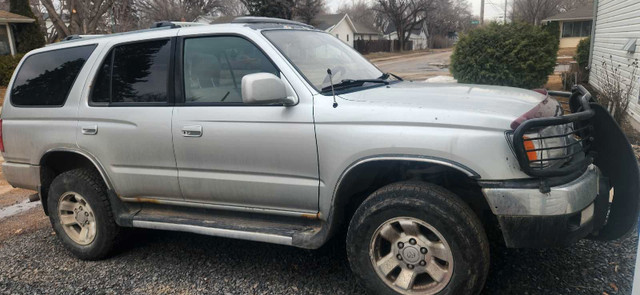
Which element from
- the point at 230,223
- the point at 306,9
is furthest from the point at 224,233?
the point at 306,9

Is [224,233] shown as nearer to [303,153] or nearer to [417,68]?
[303,153]

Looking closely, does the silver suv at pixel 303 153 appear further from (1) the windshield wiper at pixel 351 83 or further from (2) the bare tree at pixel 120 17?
(2) the bare tree at pixel 120 17

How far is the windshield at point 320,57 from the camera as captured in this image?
3.50m

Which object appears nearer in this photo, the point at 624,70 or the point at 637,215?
the point at 637,215

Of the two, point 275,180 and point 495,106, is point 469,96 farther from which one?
point 275,180

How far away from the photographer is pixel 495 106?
2.96 metres

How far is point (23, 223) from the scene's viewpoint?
17.5 feet

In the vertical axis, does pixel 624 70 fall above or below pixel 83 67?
below

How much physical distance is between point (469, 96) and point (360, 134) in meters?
0.82

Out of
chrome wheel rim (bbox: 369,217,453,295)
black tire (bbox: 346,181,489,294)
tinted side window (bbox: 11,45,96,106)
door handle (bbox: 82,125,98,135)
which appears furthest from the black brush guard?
tinted side window (bbox: 11,45,96,106)

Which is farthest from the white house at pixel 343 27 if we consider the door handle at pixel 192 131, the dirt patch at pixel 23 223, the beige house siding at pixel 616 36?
the door handle at pixel 192 131

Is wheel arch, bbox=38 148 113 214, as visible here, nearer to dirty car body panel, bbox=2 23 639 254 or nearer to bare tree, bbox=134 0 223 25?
dirty car body panel, bbox=2 23 639 254

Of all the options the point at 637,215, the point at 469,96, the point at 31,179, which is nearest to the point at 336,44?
the point at 469,96

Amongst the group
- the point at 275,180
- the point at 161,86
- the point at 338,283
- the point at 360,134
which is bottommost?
the point at 338,283
